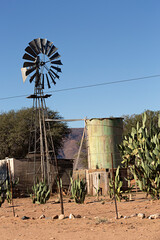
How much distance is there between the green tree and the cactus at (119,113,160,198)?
28489 millimetres

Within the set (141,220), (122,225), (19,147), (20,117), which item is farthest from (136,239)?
(20,117)

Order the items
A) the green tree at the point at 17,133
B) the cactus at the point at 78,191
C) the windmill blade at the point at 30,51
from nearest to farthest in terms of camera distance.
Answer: the cactus at the point at 78,191 < the windmill blade at the point at 30,51 < the green tree at the point at 17,133

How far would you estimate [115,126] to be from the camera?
2423cm

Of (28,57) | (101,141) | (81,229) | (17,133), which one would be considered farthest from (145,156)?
(17,133)

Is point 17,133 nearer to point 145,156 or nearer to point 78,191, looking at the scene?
point 78,191

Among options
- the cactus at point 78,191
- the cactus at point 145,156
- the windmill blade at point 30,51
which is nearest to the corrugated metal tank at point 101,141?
the windmill blade at point 30,51

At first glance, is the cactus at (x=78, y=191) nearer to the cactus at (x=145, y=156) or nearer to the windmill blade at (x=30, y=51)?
the cactus at (x=145, y=156)

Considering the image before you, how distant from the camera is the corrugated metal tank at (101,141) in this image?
23.7m

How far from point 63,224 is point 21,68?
14.8 meters

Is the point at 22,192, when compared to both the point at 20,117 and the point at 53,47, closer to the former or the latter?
the point at 53,47

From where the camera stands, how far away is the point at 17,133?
133ft

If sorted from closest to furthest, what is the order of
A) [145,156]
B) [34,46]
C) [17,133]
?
[145,156], [34,46], [17,133]

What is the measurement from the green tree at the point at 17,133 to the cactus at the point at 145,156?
28489 millimetres

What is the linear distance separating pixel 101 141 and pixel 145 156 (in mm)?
11741
